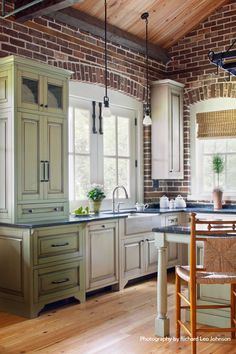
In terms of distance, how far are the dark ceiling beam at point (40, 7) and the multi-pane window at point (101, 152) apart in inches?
47.6

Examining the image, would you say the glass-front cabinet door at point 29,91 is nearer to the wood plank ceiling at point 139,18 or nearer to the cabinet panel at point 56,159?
the cabinet panel at point 56,159

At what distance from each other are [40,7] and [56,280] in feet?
8.83

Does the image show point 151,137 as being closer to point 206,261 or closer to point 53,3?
point 53,3

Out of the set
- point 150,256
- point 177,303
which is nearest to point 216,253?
point 177,303

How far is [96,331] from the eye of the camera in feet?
12.5

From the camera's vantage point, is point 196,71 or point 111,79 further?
point 196,71

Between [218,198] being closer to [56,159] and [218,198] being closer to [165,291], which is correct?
[56,159]

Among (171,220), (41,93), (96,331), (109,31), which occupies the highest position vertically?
(109,31)

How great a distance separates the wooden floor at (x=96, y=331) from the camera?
3.42 m

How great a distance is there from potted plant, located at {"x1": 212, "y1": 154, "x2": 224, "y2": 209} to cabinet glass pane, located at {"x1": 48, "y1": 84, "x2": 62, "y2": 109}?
8.79 feet

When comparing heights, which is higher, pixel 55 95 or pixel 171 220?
pixel 55 95

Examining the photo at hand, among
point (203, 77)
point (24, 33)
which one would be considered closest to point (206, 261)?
point (24, 33)

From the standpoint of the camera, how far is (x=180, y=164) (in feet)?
22.6

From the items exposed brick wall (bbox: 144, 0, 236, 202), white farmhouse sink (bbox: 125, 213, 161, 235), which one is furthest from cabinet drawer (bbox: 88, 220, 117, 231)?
exposed brick wall (bbox: 144, 0, 236, 202)
